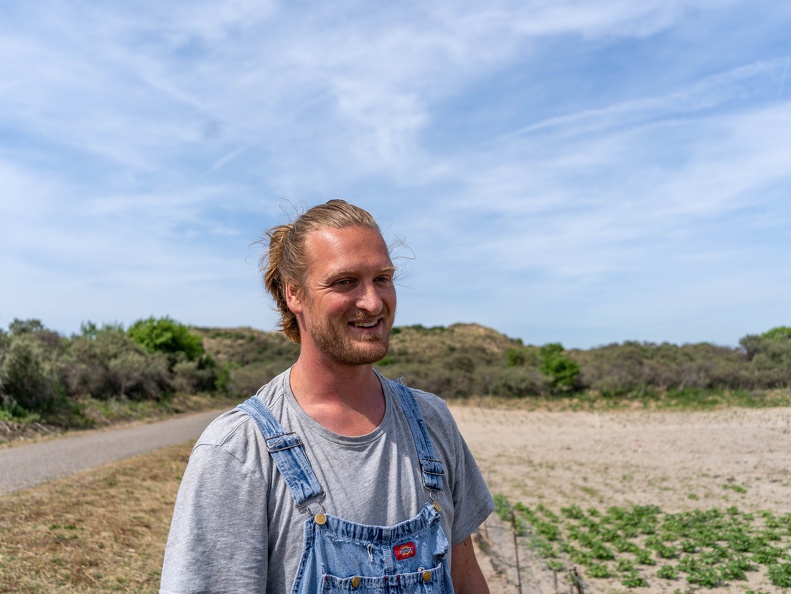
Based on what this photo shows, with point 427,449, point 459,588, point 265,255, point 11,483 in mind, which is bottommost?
point 11,483

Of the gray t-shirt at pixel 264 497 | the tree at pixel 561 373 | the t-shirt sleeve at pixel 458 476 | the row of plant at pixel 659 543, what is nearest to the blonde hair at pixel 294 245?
the gray t-shirt at pixel 264 497

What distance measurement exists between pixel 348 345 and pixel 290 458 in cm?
29

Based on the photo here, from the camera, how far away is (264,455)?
153 cm

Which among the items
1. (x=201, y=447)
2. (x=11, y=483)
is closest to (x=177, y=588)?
(x=201, y=447)

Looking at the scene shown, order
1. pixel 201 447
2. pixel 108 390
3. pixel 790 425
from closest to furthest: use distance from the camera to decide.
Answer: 1. pixel 201 447
2. pixel 790 425
3. pixel 108 390

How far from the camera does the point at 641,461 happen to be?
14297 mm

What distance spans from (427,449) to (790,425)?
1959 cm

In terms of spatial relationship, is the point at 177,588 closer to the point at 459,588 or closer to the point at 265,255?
the point at 459,588

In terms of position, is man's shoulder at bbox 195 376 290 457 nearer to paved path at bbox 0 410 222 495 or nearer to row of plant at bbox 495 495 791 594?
row of plant at bbox 495 495 791 594

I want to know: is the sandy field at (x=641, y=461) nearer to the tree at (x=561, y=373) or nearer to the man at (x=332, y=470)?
the man at (x=332, y=470)

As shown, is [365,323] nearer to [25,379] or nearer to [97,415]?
[25,379]

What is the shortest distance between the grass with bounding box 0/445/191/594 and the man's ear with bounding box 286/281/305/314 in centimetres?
420

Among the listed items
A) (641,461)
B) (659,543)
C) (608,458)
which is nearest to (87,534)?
(659,543)

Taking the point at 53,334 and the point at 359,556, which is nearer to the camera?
the point at 359,556
